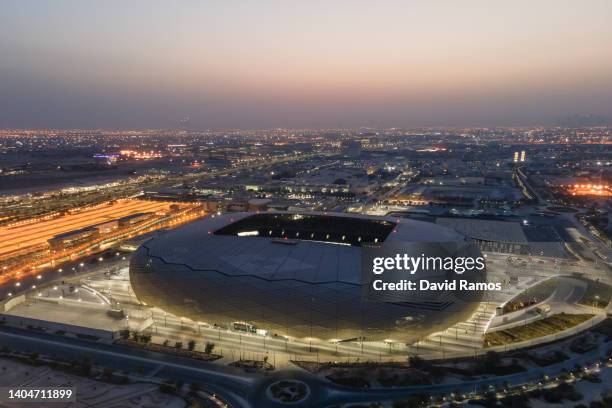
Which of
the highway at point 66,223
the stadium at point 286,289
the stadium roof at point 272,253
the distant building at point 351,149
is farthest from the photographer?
the distant building at point 351,149

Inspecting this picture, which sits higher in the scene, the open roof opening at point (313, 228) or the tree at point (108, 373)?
the open roof opening at point (313, 228)

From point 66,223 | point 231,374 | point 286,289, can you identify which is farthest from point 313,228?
point 66,223

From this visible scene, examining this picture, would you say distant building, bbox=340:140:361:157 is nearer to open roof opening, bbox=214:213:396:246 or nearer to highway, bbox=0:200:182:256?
highway, bbox=0:200:182:256

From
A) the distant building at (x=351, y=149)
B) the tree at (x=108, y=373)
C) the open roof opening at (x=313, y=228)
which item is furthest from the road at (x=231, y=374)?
the distant building at (x=351, y=149)

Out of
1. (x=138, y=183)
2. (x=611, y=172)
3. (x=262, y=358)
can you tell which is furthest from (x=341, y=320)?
(x=611, y=172)

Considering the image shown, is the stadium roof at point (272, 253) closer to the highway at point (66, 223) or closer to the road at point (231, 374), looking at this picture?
the road at point (231, 374)

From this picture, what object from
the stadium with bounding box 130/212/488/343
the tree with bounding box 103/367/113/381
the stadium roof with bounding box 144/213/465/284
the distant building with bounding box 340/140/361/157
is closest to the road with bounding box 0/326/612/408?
the tree with bounding box 103/367/113/381

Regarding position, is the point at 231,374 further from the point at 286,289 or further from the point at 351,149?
the point at 351,149

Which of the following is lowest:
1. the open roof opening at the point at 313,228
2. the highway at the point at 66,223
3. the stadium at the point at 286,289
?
the highway at the point at 66,223
